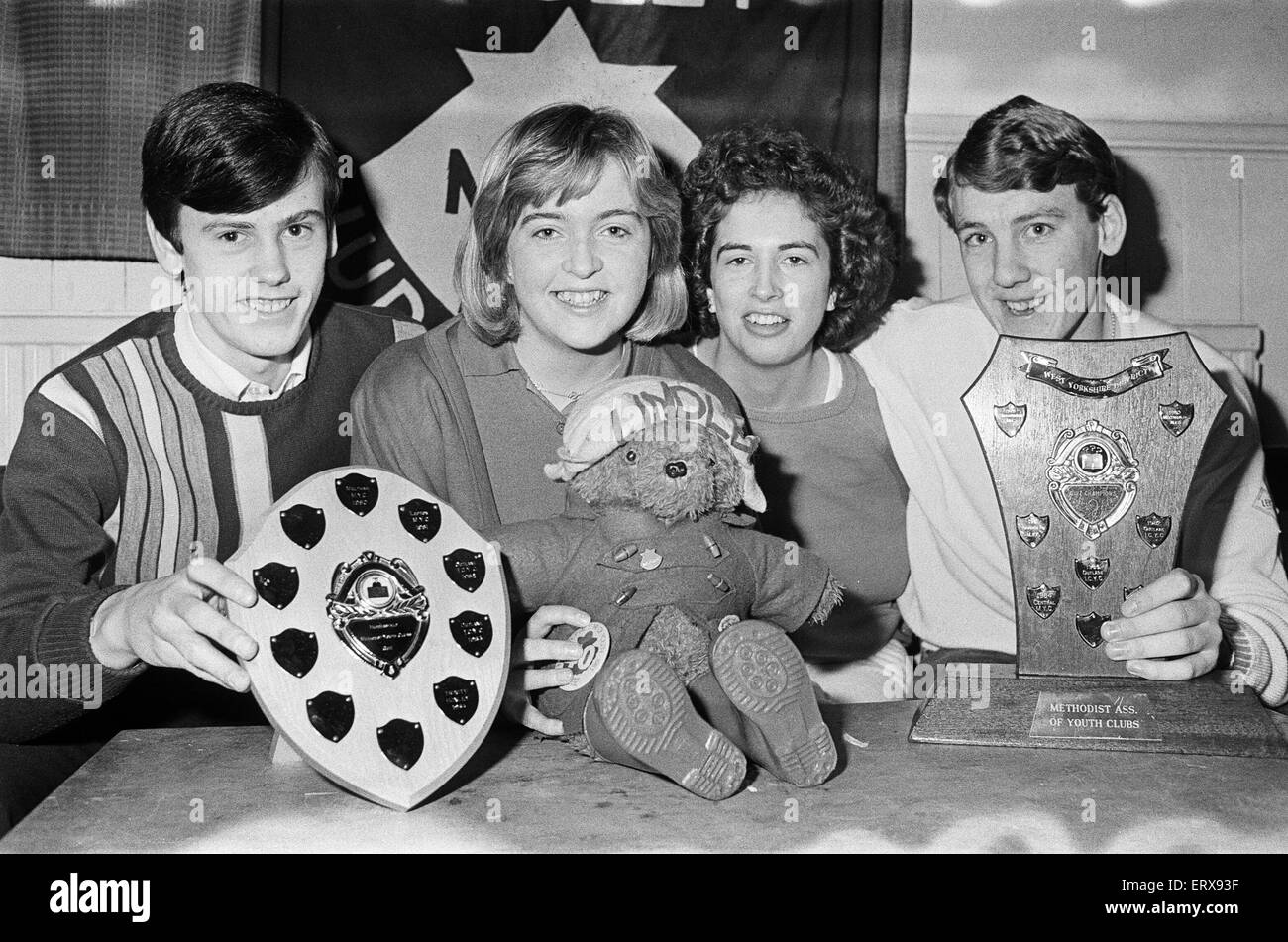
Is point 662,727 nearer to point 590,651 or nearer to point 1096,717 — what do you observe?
point 590,651

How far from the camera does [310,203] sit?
154 centimetres

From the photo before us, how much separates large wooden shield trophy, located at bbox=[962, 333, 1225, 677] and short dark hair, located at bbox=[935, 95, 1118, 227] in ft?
0.97

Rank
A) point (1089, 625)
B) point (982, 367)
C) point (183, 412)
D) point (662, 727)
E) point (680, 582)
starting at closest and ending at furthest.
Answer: point (662, 727) < point (680, 582) < point (1089, 625) < point (183, 412) < point (982, 367)

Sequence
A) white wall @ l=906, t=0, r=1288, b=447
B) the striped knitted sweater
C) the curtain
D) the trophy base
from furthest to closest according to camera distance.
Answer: white wall @ l=906, t=0, r=1288, b=447 < the curtain < the striped knitted sweater < the trophy base

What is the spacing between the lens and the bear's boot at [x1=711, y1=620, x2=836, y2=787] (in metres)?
1.21

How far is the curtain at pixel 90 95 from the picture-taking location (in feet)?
6.61

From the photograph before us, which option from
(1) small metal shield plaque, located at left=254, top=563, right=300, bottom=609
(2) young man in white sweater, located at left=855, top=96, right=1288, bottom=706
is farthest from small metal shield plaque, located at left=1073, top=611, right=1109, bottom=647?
(1) small metal shield plaque, located at left=254, top=563, right=300, bottom=609

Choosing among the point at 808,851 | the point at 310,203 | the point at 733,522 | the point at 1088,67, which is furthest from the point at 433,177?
the point at 808,851

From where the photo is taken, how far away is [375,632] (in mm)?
1227

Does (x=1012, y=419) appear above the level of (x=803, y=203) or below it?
below

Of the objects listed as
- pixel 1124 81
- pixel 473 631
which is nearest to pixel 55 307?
pixel 473 631

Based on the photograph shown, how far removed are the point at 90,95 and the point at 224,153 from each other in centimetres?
74

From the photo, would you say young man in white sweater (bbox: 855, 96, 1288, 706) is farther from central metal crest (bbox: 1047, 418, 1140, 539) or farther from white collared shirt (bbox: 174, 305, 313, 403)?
white collared shirt (bbox: 174, 305, 313, 403)

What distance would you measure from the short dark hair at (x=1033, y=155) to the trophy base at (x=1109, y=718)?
26.2 inches
